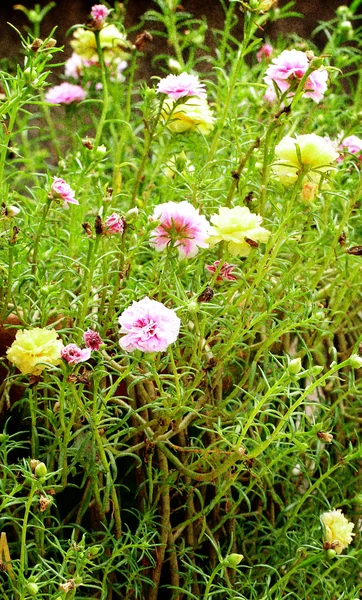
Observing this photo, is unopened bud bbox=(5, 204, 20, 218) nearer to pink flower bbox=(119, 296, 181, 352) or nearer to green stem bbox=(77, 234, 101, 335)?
green stem bbox=(77, 234, 101, 335)

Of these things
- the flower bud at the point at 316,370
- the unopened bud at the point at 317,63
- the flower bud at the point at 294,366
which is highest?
the unopened bud at the point at 317,63

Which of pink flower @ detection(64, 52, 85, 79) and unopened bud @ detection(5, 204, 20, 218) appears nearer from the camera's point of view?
unopened bud @ detection(5, 204, 20, 218)

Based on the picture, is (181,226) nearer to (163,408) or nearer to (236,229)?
(236,229)

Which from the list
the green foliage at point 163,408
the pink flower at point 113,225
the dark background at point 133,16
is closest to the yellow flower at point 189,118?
the green foliage at point 163,408

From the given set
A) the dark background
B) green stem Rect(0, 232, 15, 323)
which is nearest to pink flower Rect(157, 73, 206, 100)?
green stem Rect(0, 232, 15, 323)

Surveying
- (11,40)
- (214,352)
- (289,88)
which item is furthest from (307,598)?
(11,40)

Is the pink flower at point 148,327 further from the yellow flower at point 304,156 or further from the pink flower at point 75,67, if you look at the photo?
the pink flower at point 75,67

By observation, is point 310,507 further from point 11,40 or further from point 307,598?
point 11,40
